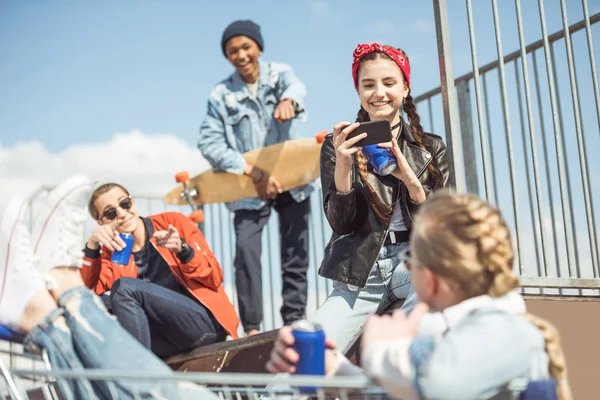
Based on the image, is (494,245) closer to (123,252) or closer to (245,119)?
(123,252)

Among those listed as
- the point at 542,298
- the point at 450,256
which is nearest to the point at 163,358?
the point at 542,298

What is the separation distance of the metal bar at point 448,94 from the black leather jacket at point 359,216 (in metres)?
0.06

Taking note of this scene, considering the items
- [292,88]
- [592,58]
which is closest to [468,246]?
[592,58]

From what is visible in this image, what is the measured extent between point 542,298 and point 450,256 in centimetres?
177

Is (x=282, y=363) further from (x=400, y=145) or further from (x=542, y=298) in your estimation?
(x=542, y=298)

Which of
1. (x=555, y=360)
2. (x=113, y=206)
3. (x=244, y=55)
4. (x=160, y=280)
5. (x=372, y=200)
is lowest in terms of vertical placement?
(x=555, y=360)

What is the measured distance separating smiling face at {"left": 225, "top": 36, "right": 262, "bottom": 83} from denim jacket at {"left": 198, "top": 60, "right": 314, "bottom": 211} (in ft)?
0.24

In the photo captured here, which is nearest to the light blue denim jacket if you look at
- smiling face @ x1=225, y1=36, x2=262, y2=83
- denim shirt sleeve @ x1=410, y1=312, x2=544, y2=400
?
denim shirt sleeve @ x1=410, y1=312, x2=544, y2=400

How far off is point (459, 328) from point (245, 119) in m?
3.44

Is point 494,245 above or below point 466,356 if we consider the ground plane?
above

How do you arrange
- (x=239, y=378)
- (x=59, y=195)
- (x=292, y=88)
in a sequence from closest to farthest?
(x=239, y=378), (x=59, y=195), (x=292, y=88)

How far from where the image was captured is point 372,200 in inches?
110

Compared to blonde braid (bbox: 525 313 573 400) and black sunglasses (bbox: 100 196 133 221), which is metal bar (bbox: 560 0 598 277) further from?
black sunglasses (bbox: 100 196 133 221)

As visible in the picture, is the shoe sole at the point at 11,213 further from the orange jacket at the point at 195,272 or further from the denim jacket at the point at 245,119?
the denim jacket at the point at 245,119
